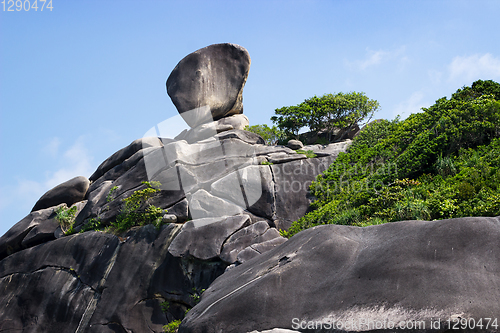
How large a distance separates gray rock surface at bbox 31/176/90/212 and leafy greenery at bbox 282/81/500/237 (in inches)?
489

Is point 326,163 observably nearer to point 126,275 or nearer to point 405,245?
point 126,275

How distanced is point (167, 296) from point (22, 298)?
26.0ft

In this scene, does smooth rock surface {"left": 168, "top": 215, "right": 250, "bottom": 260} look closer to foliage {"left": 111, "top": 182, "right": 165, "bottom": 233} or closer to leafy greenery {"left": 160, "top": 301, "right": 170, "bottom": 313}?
leafy greenery {"left": 160, "top": 301, "right": 170, "bottom": 313}

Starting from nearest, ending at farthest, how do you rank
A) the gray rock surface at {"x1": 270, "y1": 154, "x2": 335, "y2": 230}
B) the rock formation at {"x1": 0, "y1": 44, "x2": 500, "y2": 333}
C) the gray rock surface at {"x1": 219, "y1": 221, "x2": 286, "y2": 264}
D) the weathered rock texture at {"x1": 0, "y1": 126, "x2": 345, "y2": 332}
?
the rock formation at {"x1": 0, "y1": 44, "x2": 500, "y2": 333} < the gray rock surface at {"x1": 219, "y1": 221, "x2": 286, "y2": 264} < the weathered rock texture at {"x1": 0, "y1": 126, "x2": 345, "y2": 332} < the gray rock surface at {"x1": 270, "y1": 154, "x2": 335, "y2": 230}

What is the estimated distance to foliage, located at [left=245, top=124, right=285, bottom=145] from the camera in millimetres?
23578

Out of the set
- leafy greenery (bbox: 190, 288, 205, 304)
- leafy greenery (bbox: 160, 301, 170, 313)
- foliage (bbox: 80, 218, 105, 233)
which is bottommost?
leafy greenery (bbox: 160, 301, 170, 313)

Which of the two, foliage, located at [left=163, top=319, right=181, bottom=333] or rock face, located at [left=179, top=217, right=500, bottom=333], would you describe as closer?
rock face, located at [left=179, top=217, right=500, bottom=333]

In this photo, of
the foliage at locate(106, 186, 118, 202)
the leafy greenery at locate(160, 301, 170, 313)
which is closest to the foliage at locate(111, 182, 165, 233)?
the foliage at locate(106, 186, 118, 202)

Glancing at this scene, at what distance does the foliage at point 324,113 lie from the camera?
79.0ft

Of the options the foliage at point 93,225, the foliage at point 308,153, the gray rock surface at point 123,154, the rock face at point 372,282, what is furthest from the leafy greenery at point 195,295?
the gray rock surface at point 123,154

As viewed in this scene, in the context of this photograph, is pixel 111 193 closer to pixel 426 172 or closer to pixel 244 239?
pixel 244 239

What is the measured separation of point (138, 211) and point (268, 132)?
10.0 meters

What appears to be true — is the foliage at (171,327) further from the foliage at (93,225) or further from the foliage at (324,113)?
the foliage at (324,113)

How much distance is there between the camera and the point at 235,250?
1323cm
